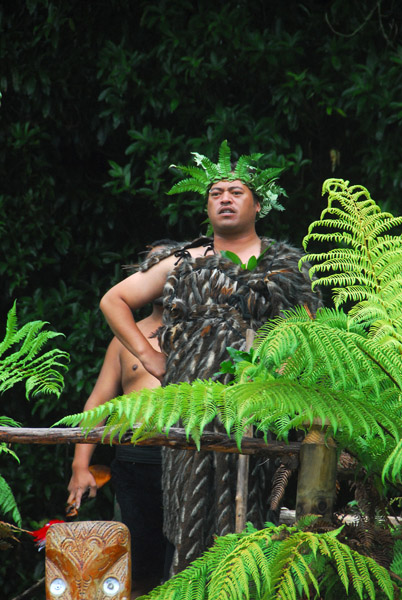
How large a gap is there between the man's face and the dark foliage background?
39.1 inches

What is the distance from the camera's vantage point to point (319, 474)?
1.83 metres

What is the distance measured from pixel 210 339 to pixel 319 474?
2.92ft

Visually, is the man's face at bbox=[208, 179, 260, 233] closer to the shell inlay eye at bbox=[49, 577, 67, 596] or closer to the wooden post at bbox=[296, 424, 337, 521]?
the wooden post at bbox=[296, 424, 337, 521]

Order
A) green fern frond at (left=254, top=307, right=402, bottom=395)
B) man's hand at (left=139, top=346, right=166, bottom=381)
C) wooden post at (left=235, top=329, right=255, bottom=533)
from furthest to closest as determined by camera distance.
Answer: man's hand at (left=139, top=346, right=166, bottom=381), wooden post at (left=235, top=329, right=255, bottom=533), green fern frond at (left=254, top=307, right=402, bottom=395)

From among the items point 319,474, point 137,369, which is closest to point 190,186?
point 137,369

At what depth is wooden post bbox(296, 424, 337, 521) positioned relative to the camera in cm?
183

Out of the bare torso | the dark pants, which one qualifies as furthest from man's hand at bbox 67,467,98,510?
the bare torso

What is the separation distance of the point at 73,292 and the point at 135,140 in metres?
0.87

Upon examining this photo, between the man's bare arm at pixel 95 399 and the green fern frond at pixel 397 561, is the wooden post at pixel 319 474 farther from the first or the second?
the man's bare arm at pixel 95 399

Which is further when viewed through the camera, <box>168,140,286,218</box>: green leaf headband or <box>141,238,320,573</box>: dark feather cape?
<box>168,140,286,218</box>: green leaf headband

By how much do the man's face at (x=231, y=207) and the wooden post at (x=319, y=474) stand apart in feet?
3.86

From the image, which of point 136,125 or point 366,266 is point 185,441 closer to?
point 366,266

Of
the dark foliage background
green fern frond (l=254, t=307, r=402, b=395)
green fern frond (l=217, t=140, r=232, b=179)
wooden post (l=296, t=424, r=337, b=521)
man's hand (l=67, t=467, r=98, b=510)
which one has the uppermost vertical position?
the dark foliage background

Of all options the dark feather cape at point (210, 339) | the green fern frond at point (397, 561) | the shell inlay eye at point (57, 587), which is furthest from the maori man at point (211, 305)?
the green fern frond at point (397, 561)
